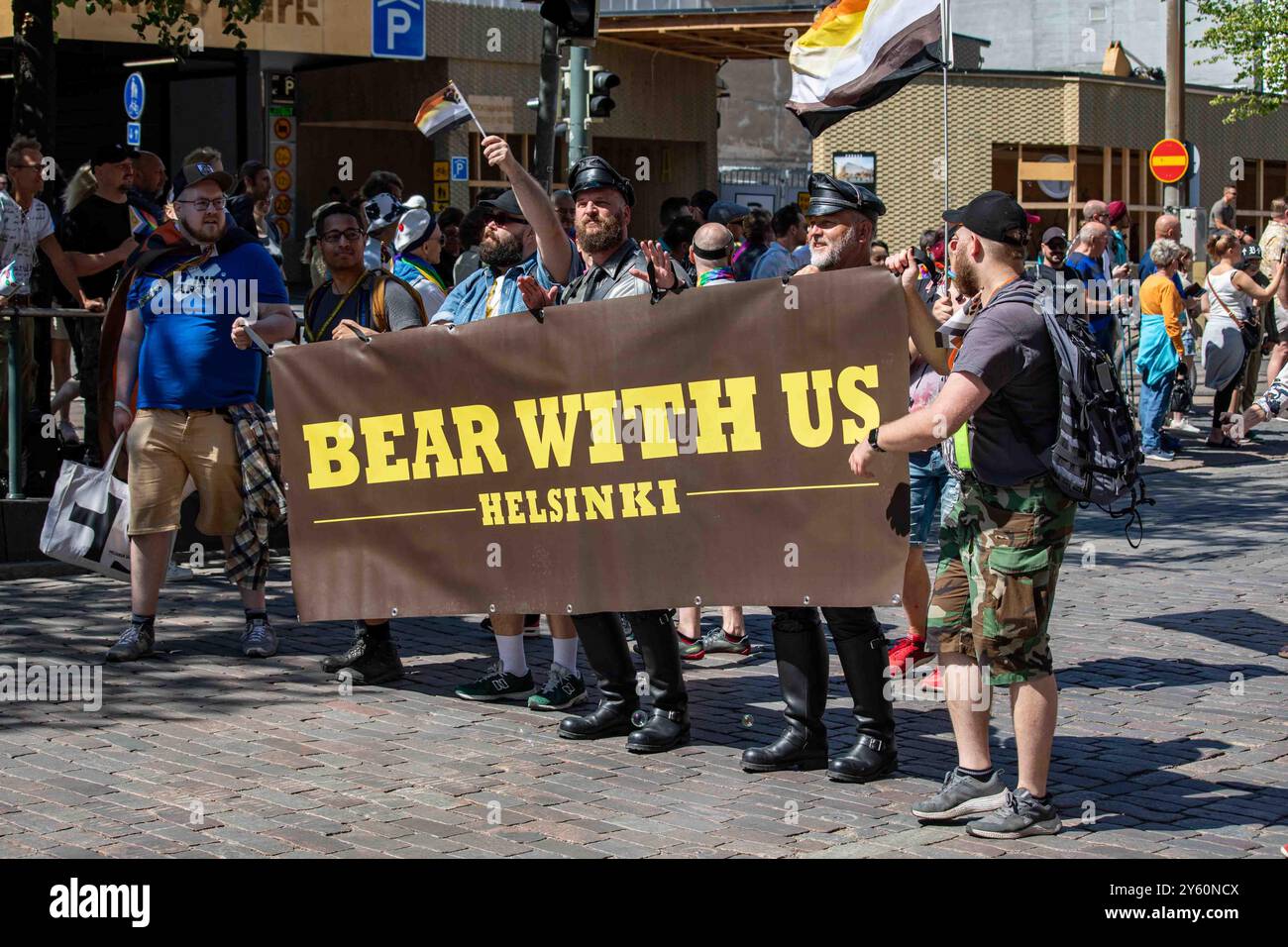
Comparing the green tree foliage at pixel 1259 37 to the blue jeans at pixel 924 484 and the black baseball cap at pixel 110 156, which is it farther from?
the blue jeans at pixel 924 484

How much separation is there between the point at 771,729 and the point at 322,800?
6.44 feet

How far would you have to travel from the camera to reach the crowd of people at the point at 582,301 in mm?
5762

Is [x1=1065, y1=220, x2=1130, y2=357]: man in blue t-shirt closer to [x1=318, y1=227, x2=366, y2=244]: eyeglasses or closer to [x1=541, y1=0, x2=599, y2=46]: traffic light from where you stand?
[x1=541, y1=0, x2=599, y2=46]: traffic light

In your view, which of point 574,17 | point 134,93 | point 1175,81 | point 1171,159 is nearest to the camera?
point 574,17

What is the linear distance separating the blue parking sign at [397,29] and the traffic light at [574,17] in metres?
13.3

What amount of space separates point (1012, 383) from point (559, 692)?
2.74 m

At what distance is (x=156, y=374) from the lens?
340 inches

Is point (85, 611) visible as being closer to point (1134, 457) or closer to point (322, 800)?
point (322, 800)

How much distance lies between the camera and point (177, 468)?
28.6 feet

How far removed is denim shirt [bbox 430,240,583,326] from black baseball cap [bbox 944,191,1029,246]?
2.12 metres

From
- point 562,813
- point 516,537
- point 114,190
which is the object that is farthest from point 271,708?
point 114,190

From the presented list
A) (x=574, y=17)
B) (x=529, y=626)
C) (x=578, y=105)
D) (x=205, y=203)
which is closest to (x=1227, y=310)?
(x=578, y=105)

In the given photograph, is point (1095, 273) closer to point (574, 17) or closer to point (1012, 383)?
point (574, 17)

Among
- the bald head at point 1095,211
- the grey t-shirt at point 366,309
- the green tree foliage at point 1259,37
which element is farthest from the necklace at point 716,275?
the green tree foliage at point 1259,37
